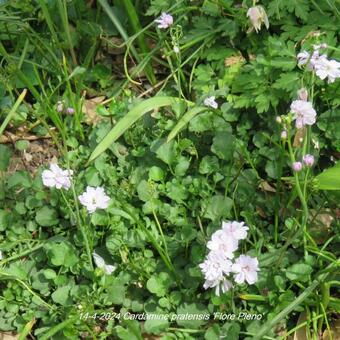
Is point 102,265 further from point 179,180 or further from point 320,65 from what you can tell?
point 320,65

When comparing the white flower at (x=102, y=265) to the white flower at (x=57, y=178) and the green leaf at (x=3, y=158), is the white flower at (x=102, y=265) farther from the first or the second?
the green leaf at (x=3, y=158)

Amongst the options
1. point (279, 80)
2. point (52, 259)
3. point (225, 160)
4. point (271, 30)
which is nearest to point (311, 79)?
point (279, 80)

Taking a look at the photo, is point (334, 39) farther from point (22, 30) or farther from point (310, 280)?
point (22, 30)

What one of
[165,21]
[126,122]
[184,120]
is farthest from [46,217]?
[165,21]

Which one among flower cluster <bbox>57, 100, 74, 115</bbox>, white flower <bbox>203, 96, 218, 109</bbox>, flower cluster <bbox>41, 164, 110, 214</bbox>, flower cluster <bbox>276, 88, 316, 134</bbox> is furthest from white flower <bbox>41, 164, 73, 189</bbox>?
flower cluster <bbox>276, 88, 316, 134</bbox>

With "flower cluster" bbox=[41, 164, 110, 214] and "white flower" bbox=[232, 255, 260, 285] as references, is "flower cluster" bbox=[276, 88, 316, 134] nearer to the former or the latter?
"white flower" bbox=[232, 255, 260, 285]
